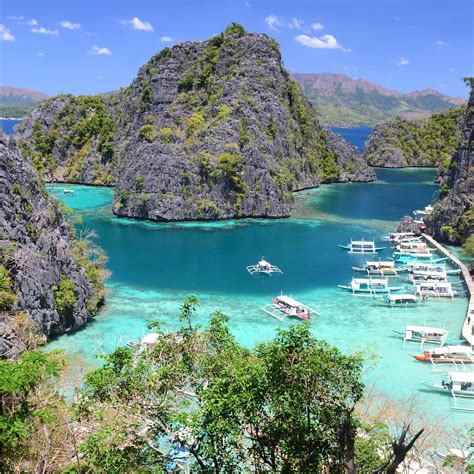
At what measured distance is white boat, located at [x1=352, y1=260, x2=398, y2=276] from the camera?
48750mm

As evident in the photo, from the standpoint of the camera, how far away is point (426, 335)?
33.1 meters

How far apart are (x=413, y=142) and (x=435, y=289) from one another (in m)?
119

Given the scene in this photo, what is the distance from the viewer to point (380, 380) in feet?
92.4

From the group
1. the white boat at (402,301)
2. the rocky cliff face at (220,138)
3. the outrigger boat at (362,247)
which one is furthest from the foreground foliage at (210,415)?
the rocky cliff face at (220,138)

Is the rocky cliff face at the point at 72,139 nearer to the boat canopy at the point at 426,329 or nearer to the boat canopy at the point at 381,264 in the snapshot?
the boat canopy at the point at 381,264

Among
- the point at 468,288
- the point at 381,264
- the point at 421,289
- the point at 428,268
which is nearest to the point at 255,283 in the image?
the point at 381,264

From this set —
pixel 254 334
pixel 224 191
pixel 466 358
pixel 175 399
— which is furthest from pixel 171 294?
pixel 224 191

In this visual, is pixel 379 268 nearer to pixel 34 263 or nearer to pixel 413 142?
pixel 34 263

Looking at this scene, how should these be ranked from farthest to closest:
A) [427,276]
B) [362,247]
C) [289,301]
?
[362,247], [427,276], [289,301]

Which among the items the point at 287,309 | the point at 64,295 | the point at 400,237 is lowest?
the point at 287,309

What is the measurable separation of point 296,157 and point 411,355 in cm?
7297

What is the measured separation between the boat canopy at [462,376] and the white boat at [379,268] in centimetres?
2144

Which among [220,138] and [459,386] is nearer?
[459,386]

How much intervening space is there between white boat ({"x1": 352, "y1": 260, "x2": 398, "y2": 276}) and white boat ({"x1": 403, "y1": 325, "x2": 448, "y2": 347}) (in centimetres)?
1500
